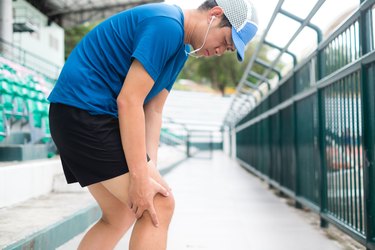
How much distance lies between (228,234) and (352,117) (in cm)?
154

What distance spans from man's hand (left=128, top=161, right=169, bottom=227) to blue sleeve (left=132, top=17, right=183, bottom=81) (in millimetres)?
355

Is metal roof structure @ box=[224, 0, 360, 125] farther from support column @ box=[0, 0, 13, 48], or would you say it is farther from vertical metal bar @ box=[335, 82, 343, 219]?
support column @ box=[0, 0, 13, 48]

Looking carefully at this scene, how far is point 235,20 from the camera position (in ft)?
6.09

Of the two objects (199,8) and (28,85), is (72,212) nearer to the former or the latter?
(199,8)

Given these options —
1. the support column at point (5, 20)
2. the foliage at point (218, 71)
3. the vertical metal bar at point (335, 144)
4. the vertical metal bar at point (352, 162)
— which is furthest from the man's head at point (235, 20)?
the foliage at point (218, 71)

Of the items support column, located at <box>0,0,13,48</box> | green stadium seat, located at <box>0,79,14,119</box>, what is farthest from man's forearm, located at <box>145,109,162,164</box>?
support column, located at <box>0,0,13,48</box>

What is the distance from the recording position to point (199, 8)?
6.43 feet

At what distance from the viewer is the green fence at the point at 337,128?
3107 millimetres

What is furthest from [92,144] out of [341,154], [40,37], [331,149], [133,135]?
[40,37]

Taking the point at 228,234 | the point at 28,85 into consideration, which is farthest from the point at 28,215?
the point at 28,85

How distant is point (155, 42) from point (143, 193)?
53 centimetres

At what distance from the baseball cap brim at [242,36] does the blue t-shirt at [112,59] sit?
0.62 ft

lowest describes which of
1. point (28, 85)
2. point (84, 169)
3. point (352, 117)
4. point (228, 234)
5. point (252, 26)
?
point (228, 234)

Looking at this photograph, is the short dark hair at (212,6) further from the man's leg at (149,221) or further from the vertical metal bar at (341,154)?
the vertical metal bar at (341,154)
